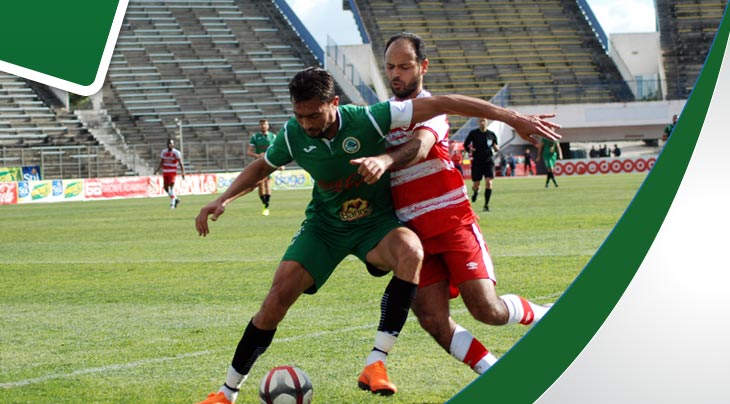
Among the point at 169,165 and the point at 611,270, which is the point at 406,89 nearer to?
the point at 611,270

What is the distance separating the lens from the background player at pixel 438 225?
531 centimetres

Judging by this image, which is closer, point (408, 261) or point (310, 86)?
point (310, 86)

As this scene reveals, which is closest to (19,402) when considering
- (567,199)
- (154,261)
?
(154,261)

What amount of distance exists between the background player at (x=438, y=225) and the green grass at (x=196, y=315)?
1.21 ft

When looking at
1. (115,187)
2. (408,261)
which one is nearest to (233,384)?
(408,261)

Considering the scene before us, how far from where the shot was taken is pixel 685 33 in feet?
196

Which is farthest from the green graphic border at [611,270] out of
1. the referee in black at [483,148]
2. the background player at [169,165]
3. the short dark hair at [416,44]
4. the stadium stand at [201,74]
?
the stadium stand at [201,74]

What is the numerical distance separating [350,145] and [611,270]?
2.17m

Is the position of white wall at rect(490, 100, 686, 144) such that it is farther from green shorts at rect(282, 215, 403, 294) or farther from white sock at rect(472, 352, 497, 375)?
white sock at rect(472, 352, 497, 375)

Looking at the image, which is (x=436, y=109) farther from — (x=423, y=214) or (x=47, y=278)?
(x=47, y=278)

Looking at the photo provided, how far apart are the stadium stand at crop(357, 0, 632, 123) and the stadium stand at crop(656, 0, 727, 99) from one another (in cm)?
396

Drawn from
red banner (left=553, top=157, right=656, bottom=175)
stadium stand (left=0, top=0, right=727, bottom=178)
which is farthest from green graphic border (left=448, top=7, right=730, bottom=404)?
red banner (left=553, top=157, right=656, bottom=175)

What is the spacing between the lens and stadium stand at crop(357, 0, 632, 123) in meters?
55.6

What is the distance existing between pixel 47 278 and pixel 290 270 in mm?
7062
